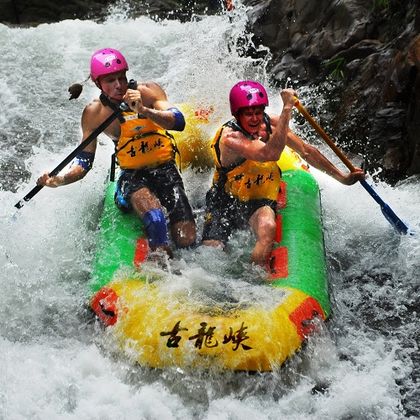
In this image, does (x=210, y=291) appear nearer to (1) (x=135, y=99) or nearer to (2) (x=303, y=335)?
(2) (x=303, y=335)

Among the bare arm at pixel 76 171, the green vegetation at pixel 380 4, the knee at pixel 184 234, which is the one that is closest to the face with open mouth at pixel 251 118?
the knee at pixel 184 234

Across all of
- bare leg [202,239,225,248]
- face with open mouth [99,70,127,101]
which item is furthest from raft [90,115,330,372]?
face with open mouth [99,70,127,101]

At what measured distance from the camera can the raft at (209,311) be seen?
400cm

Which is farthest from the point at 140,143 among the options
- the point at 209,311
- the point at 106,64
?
the point at 209,311

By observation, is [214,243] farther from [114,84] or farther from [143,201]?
[114,84]

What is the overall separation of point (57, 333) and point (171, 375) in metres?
1.07

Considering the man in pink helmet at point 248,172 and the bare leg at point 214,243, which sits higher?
the man in pink helmet at point 248,172

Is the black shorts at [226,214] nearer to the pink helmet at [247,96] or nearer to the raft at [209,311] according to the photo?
the raft at [209,311]

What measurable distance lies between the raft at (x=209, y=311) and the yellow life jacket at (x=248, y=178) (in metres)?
0.30

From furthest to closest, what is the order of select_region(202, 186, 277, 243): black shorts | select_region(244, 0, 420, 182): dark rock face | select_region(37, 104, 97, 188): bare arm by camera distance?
select_region(244, 0, 420, 182): dark rock face
select_region(37, 104, 97, 188): bare arm
select_region(202, 186, 277, 243): black shorts

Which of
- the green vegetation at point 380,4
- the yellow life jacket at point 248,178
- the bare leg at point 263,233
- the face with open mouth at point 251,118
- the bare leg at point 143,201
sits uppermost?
the green vegetation at point 380,4

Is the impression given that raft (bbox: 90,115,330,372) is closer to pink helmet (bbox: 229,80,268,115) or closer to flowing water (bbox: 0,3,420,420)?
flowing water (bbox: 0,3,420,420)

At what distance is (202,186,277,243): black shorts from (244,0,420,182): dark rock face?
219cm

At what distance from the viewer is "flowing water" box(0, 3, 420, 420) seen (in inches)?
158
